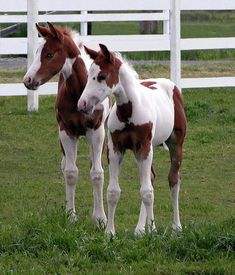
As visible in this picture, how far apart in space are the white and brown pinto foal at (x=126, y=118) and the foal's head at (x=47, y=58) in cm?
77

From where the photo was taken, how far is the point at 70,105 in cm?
916

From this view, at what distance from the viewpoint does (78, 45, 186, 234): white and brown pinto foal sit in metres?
8.02

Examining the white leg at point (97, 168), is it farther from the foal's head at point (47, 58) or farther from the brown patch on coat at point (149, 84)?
the foal's head at point (47, 58)

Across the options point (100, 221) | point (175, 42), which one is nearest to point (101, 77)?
point (100, 221)

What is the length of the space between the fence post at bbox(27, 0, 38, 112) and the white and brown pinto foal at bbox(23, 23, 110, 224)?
18.9ft

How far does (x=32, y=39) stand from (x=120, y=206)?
5.59m

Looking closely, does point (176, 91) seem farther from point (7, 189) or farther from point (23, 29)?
point (23, 29)

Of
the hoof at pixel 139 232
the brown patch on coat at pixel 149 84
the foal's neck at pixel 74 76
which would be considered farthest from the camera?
the foal's neck at pixel 74 76

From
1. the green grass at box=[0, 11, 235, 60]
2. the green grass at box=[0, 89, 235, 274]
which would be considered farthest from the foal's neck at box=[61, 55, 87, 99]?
the green grass at box=[0, 11, 235, 60]

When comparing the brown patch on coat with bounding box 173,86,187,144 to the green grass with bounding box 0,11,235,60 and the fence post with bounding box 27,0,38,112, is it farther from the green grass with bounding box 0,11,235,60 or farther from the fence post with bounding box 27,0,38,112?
the green grass with bounding box 0,11,235,60

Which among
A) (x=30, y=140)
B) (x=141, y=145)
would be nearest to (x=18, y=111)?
(x=30, y=140)

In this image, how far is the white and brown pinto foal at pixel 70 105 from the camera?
8922mm

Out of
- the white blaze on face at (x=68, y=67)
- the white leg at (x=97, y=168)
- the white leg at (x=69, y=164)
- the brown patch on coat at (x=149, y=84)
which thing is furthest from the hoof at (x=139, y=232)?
the white blaze on face at (x=68, y=67)

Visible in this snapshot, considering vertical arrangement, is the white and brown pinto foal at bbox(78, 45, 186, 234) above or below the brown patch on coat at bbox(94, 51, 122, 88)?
below
